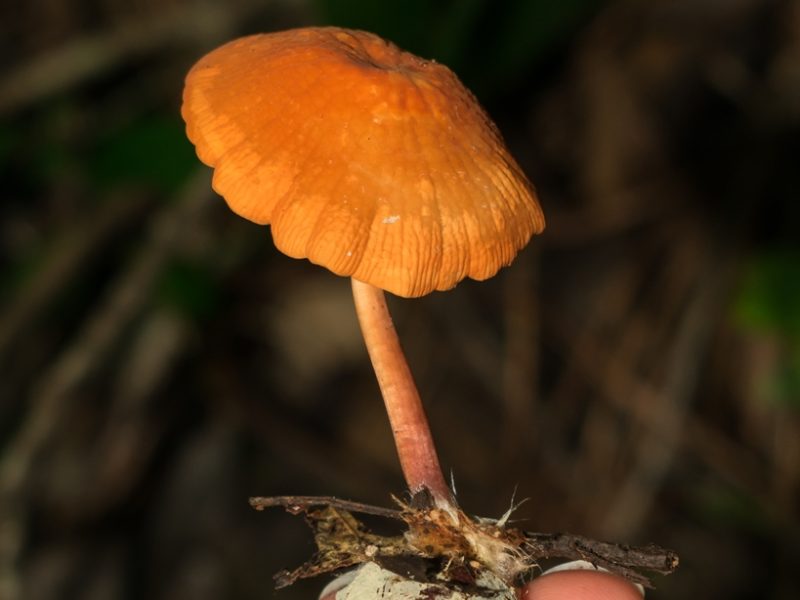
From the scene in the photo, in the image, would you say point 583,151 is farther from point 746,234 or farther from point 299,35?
point 299,35

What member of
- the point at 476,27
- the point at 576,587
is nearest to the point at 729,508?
the point at 576,587

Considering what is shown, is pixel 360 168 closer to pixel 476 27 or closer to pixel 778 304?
pixel 476 27

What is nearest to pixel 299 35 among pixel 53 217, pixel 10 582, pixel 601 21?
pixel 10 582

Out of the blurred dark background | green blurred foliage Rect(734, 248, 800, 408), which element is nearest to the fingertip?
the blurred dark background

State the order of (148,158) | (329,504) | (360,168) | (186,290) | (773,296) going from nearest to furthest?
(360,168), (329,504), (148,158), (186,290), (773,296)

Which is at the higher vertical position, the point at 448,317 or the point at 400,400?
the point at 400,400

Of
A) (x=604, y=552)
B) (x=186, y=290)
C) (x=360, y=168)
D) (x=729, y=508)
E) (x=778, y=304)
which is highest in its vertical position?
(x=360, y=168)
